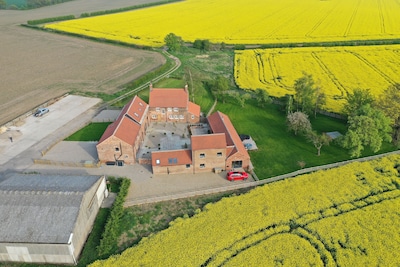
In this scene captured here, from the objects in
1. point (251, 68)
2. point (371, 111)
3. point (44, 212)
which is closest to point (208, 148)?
point (44, 212)

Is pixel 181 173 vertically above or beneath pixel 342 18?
beneath

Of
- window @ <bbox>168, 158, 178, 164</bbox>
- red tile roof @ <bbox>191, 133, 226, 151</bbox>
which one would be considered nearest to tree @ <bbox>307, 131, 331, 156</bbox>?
red tile roof @ <bbox>191, 133, 226, 151</bbox>

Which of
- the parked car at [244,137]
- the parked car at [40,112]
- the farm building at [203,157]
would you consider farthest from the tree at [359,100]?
the parked car at [40,112]

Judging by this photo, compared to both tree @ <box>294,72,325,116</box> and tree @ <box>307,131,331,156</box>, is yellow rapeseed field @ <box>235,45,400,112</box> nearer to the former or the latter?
tree @ <box>294,72,325,116</box>

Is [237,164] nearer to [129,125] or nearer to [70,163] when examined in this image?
[129,125]

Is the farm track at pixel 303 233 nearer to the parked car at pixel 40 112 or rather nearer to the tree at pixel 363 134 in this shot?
the tree at pixel 363 134

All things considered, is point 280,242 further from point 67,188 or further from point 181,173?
point 67,188
